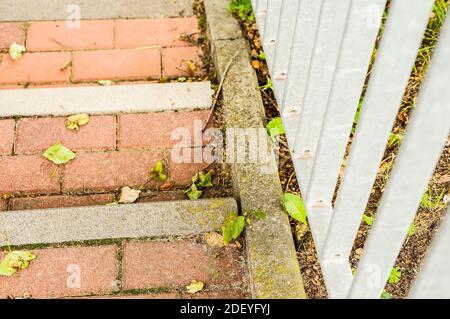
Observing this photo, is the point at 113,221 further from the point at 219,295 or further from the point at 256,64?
the point at 256,64

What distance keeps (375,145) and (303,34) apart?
48 centimetres

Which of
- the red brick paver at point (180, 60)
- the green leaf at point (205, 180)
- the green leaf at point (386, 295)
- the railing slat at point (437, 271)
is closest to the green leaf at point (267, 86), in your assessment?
the red brick paver at point (180, 60)

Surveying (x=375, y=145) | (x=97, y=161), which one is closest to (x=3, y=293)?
(x=97, y=161)

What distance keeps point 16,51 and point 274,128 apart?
1.21m

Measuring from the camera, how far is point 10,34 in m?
2.38

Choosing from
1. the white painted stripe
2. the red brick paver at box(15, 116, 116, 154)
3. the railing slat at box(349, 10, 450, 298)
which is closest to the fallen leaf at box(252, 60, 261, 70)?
the white painted stripe

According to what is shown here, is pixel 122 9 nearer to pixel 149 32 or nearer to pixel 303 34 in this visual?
pixel 149 32

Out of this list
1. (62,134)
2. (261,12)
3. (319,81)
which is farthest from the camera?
(62,134)

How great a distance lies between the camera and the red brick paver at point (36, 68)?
2201mm

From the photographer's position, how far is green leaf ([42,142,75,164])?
1.90 metres

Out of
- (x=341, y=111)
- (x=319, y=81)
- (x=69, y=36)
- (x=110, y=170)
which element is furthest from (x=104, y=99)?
(x=341, y=111)

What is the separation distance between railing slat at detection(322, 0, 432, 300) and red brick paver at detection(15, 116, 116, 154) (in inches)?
41.4

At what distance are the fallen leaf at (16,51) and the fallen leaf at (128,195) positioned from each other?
35.0 inches

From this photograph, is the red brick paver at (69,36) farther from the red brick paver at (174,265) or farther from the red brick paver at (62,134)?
the red brick paver at (174,265)
